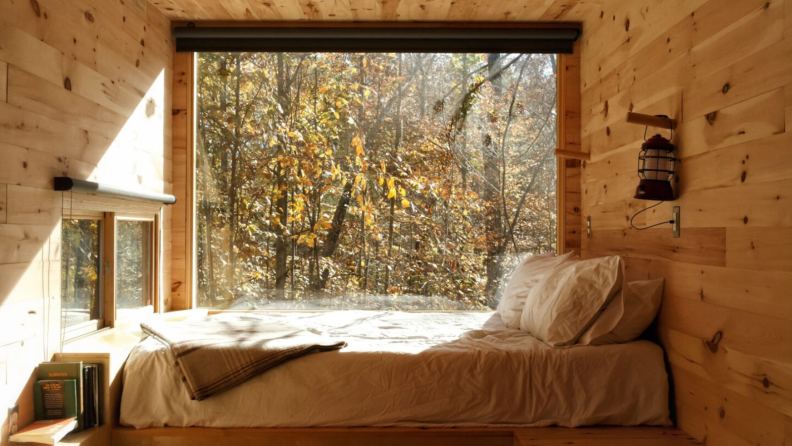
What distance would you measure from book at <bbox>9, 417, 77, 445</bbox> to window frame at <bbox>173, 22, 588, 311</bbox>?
4.60 feet

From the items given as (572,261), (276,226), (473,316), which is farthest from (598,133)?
(276,226)

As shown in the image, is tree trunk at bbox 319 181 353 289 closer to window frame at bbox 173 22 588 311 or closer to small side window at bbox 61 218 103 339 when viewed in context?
window frame at bbox 173 22 588 311

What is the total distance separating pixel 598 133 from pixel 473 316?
1.33 metres

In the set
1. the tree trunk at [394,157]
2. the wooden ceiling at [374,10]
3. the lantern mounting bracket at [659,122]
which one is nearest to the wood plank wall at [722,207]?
the lantern mounting bracket at [659,122]

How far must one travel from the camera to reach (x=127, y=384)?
2365 millimetres

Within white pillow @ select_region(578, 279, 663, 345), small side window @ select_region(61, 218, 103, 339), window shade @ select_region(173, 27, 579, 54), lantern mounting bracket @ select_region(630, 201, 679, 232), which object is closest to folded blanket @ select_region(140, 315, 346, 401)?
small side window @ select_region(61, 218, 103, 339)

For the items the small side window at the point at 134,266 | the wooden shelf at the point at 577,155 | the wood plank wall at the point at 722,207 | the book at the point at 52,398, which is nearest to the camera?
the wood plank wall at the point at 722,207

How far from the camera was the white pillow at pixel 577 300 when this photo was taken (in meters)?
A: 2.35

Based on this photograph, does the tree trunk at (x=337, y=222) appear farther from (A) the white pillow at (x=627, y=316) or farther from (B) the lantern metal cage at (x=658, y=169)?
(B) the lantern metal cage at (x=658, y=169)

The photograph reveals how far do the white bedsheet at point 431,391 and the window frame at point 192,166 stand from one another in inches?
47.1

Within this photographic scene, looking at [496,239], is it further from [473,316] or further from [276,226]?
[276,226]

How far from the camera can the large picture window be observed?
3.51m

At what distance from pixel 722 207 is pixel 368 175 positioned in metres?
2.10

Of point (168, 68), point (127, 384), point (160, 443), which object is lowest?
point (160, 443)
